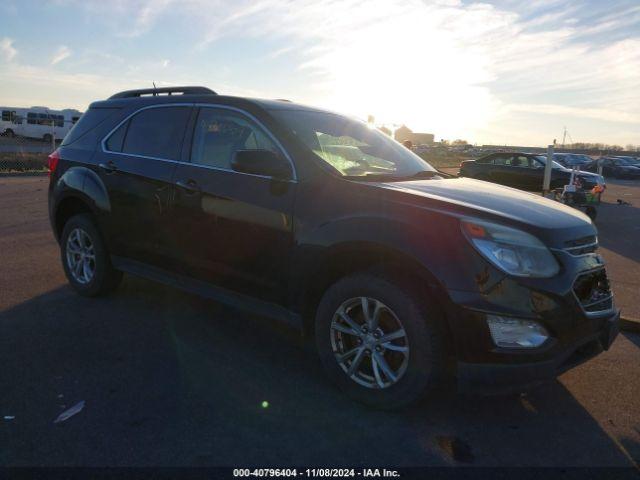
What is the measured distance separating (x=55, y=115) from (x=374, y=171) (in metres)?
44.4

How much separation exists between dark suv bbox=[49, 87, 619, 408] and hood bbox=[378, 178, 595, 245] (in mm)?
15

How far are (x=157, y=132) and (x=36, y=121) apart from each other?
1756 inches

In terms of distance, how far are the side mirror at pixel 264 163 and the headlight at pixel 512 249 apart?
49.3 inches

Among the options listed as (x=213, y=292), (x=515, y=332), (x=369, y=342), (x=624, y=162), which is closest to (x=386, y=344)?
(x=369, y=342)

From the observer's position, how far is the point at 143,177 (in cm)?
445

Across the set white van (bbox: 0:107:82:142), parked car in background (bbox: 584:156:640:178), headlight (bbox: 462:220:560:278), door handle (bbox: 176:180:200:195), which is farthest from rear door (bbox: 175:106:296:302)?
white van (bbox: 0:107:82:142)

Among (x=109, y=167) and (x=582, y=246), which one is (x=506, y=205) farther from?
(x=109, y=167)

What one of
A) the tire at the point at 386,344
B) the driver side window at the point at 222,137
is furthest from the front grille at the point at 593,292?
the driver side window at the point at 222,137

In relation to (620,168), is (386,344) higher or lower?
higher

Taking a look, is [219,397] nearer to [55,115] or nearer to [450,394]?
[450,394]

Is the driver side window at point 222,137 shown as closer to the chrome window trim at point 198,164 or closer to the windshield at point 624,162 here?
the chrome window trim at point 198,164

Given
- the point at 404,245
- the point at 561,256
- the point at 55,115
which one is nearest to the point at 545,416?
the point at 561,256

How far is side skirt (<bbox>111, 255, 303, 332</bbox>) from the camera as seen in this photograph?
362 centimetres

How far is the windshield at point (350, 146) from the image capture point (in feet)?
12.5
